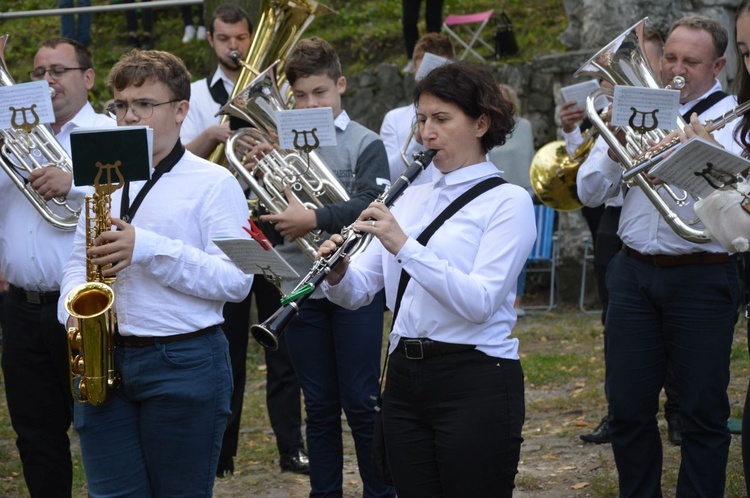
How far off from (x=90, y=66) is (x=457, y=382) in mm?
2610

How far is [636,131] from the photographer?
4.45 m

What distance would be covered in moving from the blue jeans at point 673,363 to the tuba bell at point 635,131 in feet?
0.93

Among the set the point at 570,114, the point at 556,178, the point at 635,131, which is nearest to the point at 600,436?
the point at 556,178

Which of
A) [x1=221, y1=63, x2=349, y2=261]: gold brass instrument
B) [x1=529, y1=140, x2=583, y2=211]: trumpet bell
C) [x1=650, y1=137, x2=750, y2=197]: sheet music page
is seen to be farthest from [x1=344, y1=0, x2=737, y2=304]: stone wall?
[x1=650, y1=137, x2=750, y2=197]: sheet music page

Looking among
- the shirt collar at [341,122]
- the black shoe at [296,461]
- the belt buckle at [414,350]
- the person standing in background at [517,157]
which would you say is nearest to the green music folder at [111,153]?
the belt buckle at [414,350]

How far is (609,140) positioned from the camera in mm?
4555

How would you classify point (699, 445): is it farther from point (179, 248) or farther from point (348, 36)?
point (348, 36)

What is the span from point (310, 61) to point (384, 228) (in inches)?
74.4

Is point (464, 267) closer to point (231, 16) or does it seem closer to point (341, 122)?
point (341, 122)

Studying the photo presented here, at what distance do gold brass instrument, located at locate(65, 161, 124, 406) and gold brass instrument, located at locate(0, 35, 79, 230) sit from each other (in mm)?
969

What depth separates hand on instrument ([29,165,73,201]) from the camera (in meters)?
4.44

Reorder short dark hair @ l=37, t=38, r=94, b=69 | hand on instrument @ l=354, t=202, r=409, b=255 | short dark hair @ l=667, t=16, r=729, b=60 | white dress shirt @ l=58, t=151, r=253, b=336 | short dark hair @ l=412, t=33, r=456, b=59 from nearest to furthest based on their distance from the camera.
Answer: hand on instrument @ l=354, t=202, r=409, b=255 → white dress shirt @ l=58, t=151, r=253, b=336 → short dark hair @ l=667, t=16, r=729, b=60 → short dark hair @ l=37, t=38, r=94, b=69 → short dark hair @ l=412, t=33, r=456, b=59

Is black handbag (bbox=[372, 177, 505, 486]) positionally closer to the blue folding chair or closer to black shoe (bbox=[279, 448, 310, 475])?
black shoe (bbox=[279, 448, 310, 475])

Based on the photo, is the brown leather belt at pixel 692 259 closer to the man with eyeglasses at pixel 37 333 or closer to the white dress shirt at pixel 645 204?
the white dress shirt at pixel 645 204
